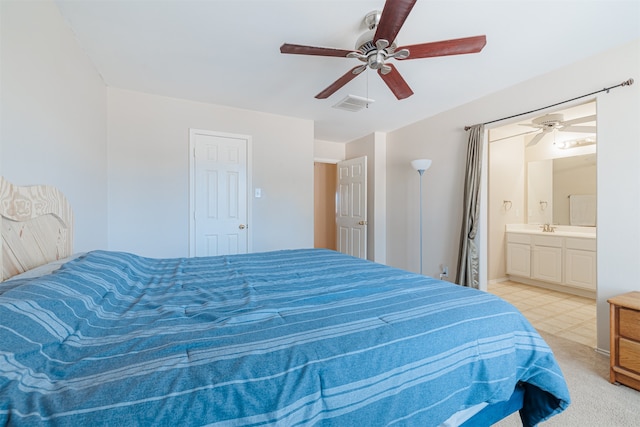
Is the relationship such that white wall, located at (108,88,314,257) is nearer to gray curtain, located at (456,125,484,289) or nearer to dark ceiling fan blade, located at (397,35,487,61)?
gray curtain, located at (456,125,484,289)

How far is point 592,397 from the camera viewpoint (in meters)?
1.71

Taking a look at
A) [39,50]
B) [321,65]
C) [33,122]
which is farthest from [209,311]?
[321,65]

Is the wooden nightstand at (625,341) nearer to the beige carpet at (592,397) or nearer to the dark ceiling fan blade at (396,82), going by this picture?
the beige carpet at (592,397)

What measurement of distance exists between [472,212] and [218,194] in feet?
10.2

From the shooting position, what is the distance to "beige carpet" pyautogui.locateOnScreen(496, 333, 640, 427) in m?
1.51

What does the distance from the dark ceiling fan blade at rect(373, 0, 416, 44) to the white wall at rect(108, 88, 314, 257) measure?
2.40 meters

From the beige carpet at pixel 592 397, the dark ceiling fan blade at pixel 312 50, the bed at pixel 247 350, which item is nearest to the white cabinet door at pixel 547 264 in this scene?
the beige carpet at pixel 592 397

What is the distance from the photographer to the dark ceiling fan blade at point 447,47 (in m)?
1.56

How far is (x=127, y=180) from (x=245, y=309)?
274cm

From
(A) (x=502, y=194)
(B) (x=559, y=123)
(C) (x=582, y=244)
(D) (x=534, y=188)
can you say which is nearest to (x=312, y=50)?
(B) (x=559, y=123)

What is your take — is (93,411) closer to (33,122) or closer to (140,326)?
(140,326)

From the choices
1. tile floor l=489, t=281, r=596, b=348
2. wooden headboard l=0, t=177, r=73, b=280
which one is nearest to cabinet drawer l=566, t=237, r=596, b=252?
tile floor l=489, t=281, r=596, b=348

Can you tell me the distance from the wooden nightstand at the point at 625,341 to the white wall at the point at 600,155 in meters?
0.44

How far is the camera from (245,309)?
3.70ft
